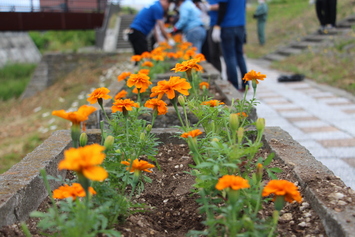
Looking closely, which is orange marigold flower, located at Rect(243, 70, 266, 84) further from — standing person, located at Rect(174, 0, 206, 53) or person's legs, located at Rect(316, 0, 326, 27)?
person's legs, located at Rect(316, 0, 326, 27)

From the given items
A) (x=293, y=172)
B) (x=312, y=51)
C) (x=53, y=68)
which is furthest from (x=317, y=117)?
(x=53, y=68)

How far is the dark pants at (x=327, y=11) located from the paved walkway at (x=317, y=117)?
3.57m

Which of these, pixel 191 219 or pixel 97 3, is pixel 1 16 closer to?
pixel 97 3

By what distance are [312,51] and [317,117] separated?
5130 millimetres

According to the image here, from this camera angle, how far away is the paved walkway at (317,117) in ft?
11.5

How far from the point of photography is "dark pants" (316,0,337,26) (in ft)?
32.4

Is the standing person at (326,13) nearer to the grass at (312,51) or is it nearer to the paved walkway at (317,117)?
the grass at (312,51)

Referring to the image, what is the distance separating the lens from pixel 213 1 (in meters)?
6.16

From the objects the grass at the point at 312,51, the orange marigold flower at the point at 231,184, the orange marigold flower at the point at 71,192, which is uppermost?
the orange marigold flower at the point at 231,184

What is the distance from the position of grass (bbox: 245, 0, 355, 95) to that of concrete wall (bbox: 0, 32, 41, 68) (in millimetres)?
10395

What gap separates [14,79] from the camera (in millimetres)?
15352

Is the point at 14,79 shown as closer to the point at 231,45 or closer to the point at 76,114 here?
the point at 231,45

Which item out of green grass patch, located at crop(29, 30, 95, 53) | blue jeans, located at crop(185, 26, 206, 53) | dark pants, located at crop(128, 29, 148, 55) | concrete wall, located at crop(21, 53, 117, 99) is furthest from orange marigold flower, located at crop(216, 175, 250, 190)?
green grass patch, located at crop(29, 30, 95, 53)

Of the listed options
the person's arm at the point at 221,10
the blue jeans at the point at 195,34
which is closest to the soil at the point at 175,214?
the person's arm at the point at 221,10
